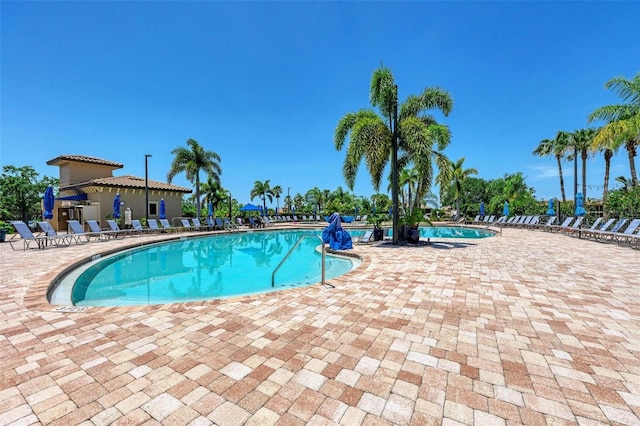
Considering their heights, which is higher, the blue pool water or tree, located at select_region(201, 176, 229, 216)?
tree, located at select_region(201, 176, 229, 216)

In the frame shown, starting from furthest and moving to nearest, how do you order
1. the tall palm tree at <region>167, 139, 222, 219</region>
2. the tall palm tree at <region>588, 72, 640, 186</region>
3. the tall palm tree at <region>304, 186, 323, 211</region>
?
the tall palm tree at <region>304, 186, 323, 211</region>, the tall palm tree at <region>167, 139, 222, 219</region>, the tall palm tree at <region>588, 72, 640, 186</region>

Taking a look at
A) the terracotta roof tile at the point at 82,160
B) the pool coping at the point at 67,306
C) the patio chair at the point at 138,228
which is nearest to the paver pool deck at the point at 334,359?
the pool coping at the point at 67,306

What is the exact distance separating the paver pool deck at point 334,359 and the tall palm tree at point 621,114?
38.7 ft

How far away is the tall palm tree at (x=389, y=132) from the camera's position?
10.8 metres

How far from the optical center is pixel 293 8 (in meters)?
11.2

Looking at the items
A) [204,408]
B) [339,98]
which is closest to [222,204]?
[339,98]

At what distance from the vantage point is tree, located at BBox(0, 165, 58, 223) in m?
31.0

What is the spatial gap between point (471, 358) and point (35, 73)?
20100 mm

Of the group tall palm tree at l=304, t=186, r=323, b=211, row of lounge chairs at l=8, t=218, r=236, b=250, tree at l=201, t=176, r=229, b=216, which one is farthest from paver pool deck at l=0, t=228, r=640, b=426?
tall palm tree at l=304, t=186, r=323, b=211

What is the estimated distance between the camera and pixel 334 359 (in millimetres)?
2521

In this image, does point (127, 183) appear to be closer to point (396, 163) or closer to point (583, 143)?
point (396, 163)

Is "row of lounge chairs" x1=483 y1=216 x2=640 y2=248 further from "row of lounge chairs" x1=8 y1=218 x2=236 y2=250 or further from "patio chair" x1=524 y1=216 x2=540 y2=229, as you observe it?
"row of lounge chairs" x1=8 y1=218 x2=236 y2=250

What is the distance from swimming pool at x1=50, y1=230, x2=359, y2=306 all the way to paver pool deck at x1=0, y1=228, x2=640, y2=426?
148cm

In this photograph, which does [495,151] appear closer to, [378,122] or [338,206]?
[338,206]
